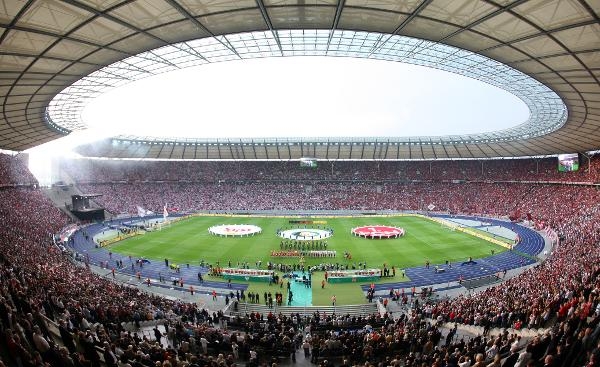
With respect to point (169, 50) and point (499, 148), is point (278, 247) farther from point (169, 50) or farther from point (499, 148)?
point (499, 148)

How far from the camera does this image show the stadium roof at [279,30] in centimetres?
1329

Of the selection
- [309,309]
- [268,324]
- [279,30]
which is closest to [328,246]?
[309,309]

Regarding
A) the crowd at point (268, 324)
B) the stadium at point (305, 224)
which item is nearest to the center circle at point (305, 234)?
the stadium at point (305, 224)

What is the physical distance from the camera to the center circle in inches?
1752

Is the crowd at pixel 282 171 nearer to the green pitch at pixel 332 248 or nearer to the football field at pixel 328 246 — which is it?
the football field at pixel 328 246

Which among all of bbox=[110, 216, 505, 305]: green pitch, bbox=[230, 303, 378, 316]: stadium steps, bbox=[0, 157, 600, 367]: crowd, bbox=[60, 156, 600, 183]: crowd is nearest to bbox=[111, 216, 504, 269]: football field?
bbox=[110, 216, 505, 305]: green pitch

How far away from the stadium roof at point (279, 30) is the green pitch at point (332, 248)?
55.3 ft

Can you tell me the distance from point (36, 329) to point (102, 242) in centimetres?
3727

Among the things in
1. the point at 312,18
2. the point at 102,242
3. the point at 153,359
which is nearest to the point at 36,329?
the point at 153,359

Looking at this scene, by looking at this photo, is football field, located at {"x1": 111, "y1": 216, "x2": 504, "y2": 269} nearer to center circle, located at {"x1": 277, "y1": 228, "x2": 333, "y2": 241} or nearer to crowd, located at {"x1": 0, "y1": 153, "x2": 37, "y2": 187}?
center circle, located at {"x1": 277, "y1": 228, "x2": 333, "y2": 241}

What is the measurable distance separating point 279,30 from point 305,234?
100 feet

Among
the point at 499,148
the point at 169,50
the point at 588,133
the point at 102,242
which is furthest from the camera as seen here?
the point at 499,148

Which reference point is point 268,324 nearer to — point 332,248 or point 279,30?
point 279,30

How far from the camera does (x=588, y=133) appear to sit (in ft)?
126
